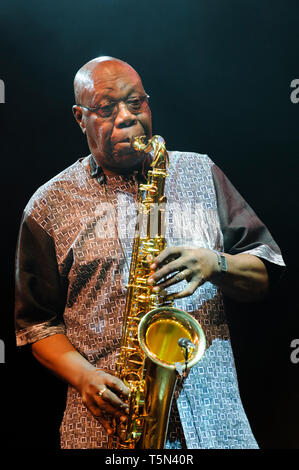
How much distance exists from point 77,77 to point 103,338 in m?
1.14

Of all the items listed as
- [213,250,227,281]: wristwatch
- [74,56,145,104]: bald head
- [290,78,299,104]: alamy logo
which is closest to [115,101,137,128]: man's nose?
[74,56,145,104]: bald head

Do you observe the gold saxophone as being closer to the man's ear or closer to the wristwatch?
the wristwatch

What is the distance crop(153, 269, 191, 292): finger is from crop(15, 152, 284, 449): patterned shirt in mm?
176

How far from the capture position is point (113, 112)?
220 centimetres

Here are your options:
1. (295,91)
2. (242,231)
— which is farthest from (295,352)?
(295,91)

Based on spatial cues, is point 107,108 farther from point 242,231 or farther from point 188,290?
point 188,290

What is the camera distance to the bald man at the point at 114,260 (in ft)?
6.47

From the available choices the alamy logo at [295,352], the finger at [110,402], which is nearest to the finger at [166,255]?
the finger at [110,402]

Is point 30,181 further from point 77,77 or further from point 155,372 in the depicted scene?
point 155,372

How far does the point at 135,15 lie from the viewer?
2.56m

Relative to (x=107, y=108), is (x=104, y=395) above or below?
below

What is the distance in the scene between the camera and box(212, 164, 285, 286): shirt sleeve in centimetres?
210

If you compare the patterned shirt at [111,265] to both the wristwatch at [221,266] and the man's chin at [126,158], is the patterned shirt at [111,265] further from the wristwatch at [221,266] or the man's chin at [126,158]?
the wristwatch at [221,266]

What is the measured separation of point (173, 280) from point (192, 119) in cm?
96
